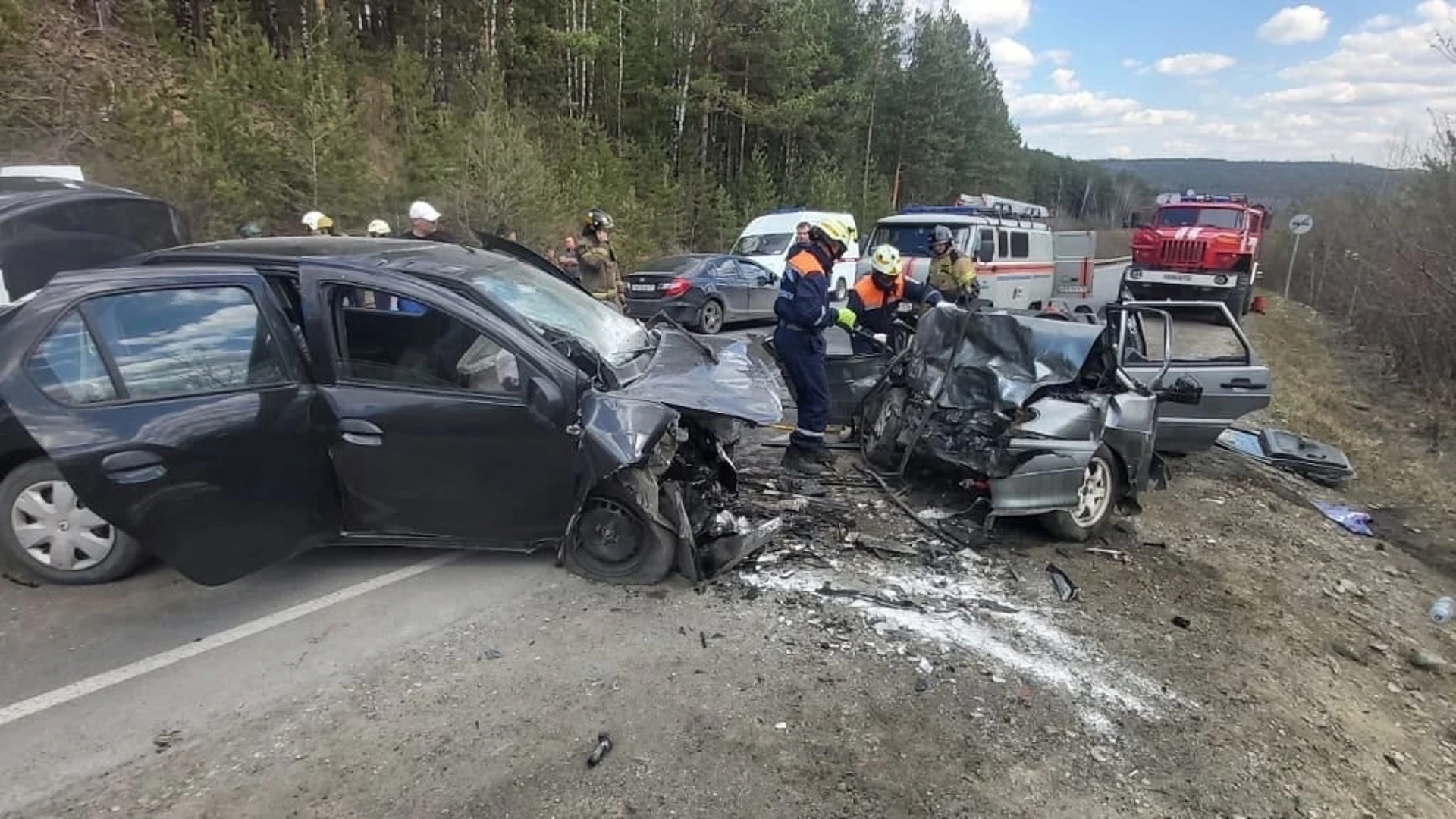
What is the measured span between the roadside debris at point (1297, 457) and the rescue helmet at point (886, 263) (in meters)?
3.66

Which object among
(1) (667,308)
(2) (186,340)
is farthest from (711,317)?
(2) (186,340)

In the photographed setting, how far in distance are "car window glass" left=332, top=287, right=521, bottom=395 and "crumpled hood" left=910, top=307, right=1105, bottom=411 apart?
2.91 m

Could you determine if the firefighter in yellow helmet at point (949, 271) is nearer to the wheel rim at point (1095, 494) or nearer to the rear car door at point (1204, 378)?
the rear car door at point (1204, 378)

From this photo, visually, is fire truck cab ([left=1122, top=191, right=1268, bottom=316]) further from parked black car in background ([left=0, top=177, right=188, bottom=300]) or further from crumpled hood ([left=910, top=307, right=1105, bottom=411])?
parked black car in background ([left=0, top=177, right=188, bottom=300])

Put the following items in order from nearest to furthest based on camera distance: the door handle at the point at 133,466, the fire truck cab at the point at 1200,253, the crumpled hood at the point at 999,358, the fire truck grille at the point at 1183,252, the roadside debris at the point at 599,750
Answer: the roadside debris at the point at 599,750, the door handle at the point at 133,466, the crumpled hood at the point at 999,358, the fire truck cab at the point at 1200,253, the fire truck grille at the point at 1183,252

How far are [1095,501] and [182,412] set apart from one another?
4.94 meters

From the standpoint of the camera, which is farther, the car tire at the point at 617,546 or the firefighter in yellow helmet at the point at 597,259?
the firefighter in yellow helmet at the point at 597,259

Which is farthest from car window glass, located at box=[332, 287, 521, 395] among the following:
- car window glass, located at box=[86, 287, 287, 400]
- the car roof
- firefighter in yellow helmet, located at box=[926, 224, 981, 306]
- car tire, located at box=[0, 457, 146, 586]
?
firefighter in yellow helmet, located at box=[926, 224, 981, 306]

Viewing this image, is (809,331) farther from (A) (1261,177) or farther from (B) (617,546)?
(A) (1261,177)

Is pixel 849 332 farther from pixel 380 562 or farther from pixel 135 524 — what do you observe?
pixel 135 524

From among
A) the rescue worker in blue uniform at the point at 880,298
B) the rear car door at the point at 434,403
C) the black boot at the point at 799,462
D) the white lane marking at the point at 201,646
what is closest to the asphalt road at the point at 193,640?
the white lane marking at the point at 201,646

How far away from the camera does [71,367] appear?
135 inches

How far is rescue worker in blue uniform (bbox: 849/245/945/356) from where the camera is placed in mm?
6711

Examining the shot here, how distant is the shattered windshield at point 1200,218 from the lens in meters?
17.6
